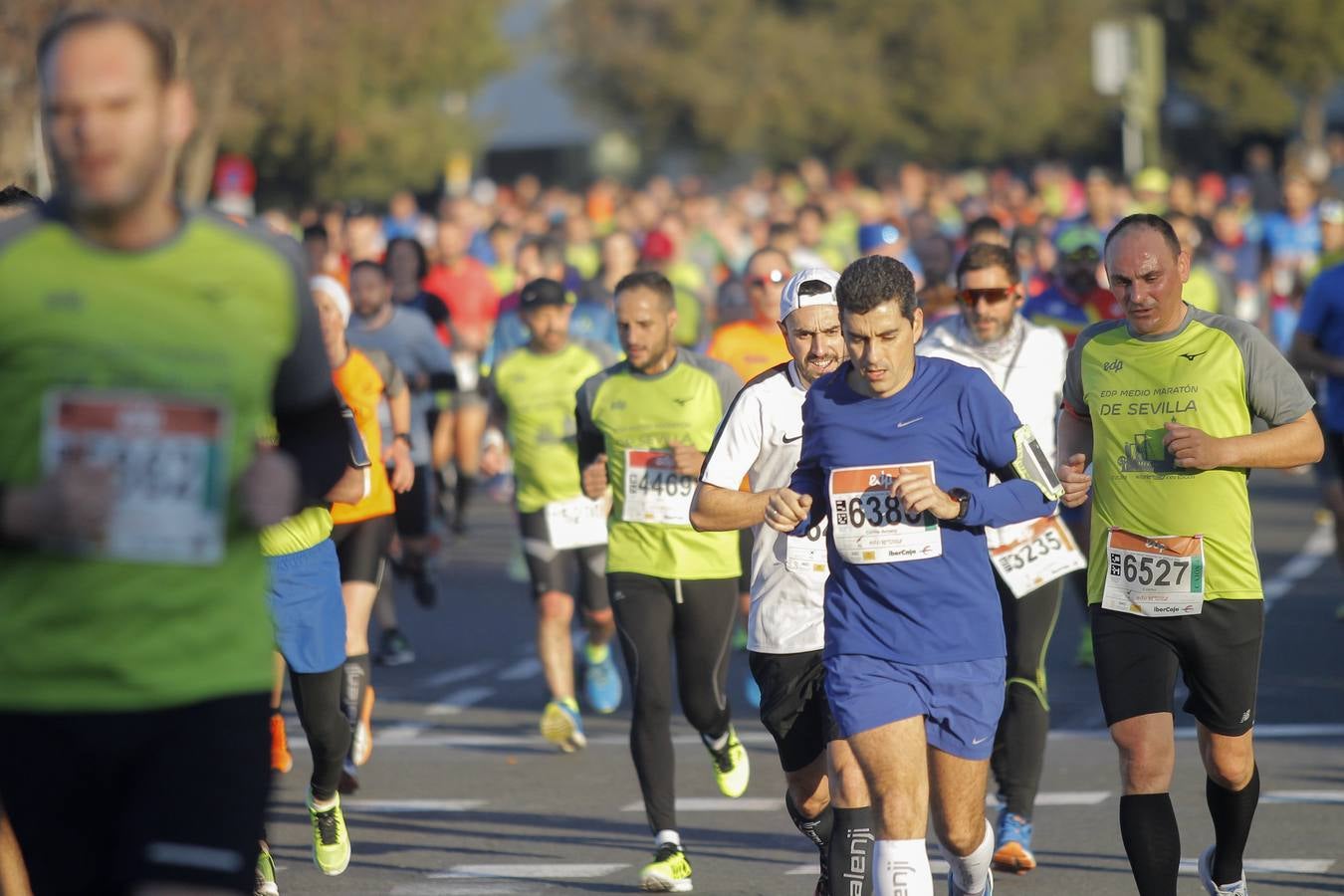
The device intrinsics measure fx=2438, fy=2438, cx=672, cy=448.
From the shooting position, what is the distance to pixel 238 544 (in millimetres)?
3912

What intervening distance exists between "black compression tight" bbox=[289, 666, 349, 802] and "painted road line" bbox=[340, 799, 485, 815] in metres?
1.26

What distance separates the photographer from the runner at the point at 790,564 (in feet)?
24.0

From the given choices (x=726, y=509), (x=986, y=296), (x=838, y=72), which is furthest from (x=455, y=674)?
(x=838, y=72)

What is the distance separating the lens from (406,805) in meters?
9.49

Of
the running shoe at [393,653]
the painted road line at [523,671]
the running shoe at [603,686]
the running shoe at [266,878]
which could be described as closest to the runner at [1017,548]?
the running shoe at [266,878]

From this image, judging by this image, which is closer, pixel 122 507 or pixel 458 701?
pixel 122 507

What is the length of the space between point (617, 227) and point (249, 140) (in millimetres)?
15270

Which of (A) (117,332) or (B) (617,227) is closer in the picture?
(A) (117,332)

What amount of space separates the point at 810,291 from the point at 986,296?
1.49 metres

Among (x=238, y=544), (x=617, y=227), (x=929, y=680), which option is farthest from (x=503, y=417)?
(x=617, y=227)

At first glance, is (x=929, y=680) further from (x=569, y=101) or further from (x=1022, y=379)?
(x=569, y=101)

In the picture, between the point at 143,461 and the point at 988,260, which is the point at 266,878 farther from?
the point at 143,461

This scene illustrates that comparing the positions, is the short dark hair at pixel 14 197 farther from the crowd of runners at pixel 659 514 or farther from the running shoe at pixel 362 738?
the running shoe at pixel 362 738

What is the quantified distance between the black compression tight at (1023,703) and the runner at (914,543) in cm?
173
